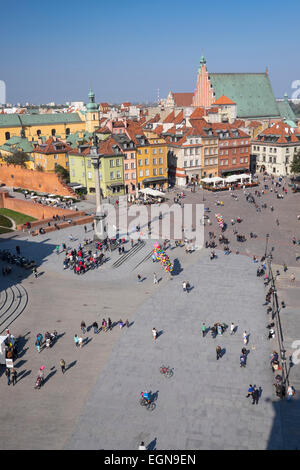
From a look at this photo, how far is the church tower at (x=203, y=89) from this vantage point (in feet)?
339

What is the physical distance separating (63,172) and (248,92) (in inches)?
2351

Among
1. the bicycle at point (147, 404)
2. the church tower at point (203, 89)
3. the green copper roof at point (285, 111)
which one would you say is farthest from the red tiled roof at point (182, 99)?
the bicycle at point (147, 404)

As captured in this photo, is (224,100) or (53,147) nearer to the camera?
(53,147)

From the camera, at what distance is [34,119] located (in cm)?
10631

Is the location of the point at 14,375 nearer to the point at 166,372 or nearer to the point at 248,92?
the point at 166,372

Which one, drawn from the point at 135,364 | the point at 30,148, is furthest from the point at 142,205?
the point at 135,364

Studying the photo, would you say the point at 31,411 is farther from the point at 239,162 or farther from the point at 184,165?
the point at 239,162

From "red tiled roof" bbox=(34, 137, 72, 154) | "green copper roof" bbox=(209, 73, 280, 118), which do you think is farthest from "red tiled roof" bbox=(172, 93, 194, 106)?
"red tiled roof" bbox=(34, 137, 72, 154)

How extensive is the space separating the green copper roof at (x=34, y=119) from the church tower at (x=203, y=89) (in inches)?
1286

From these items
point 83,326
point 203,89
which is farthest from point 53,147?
point 83,326

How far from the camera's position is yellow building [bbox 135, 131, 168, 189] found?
71.2 m

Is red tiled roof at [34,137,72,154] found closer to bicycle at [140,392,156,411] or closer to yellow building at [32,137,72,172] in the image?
yellow building at [32,137,72,172]

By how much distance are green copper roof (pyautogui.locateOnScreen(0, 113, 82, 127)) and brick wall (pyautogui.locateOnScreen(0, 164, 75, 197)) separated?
2729 centimetres

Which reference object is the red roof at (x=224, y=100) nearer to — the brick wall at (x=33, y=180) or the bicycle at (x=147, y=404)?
the brick wall at (x=33, y=180)
